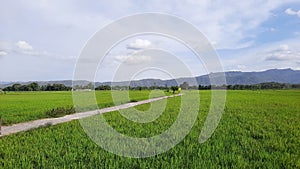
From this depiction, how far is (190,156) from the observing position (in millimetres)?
5586

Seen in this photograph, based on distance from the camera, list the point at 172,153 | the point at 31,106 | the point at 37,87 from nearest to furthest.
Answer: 1. the point at 172,153
2. the point at 31,106
3. the point at 37,87

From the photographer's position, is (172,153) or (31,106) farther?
(31,106)

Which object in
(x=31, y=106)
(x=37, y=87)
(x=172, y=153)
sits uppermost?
(x=37, y=87)

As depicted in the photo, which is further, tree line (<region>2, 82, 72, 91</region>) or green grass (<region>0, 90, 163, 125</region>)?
tree line (<region>2, 82, 72, 91</region>)

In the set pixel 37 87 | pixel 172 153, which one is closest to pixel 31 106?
pixel 172 153

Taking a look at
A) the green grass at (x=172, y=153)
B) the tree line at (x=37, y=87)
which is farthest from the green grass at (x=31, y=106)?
the tree line at (x=37, y=87)

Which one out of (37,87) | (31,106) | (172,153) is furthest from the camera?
(37,87)

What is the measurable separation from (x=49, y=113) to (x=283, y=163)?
11.9 meters

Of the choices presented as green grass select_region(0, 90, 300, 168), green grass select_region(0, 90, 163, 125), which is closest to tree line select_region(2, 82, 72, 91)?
green grass select_region(0, 90, 163, 125)

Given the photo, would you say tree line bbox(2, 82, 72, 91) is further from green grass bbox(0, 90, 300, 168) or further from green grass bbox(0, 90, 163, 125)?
green grass bbox(0, 90, 300, 168)

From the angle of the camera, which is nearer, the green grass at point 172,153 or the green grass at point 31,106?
the green grass at point 172,153

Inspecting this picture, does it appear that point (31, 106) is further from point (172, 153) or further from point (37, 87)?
point (37, 87)

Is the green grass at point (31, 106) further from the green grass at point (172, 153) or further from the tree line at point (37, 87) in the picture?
the tree line at point (37, 87)

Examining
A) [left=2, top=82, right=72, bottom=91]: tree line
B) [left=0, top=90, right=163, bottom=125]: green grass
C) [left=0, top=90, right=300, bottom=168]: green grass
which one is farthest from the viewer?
[left=2, top=82, right=72, bottom=91]: tree line
